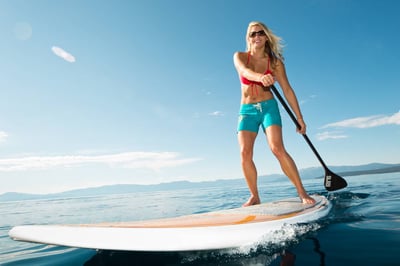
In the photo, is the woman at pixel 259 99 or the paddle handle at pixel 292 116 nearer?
the woman at pixel 259 99

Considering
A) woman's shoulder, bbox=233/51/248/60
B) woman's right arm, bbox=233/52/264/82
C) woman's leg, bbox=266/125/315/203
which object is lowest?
woman's leg, bbox=266/125/315/203

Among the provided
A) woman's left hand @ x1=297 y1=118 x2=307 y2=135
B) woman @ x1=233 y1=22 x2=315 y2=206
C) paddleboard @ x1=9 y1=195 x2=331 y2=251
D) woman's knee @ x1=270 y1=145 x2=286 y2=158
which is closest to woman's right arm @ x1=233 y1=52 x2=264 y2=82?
woman @ x1=233 y1=22 x2=315 y2=206

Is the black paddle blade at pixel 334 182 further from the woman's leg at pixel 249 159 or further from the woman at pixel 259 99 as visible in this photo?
the woman's leg at pixel 249 159

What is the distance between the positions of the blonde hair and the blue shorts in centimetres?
77

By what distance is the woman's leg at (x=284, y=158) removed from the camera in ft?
12.9

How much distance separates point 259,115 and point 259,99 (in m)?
0.26

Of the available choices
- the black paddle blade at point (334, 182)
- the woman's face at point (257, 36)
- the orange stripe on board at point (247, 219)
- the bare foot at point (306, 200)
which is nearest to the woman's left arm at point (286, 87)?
the woman's face at point (257, 36)

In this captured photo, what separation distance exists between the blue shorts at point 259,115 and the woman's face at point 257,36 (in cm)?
97

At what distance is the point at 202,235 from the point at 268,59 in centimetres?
329

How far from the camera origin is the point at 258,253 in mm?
2217

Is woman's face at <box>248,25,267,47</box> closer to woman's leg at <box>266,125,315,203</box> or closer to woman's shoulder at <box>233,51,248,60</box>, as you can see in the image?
woman's shoulder at <box>233,51,248,60</box>

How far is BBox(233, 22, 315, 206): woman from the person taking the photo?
412 cm

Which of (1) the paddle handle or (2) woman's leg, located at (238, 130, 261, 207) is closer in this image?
(2) woman's leg, located at (238, 130, 261, 207)

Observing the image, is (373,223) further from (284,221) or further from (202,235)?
(202,235)
